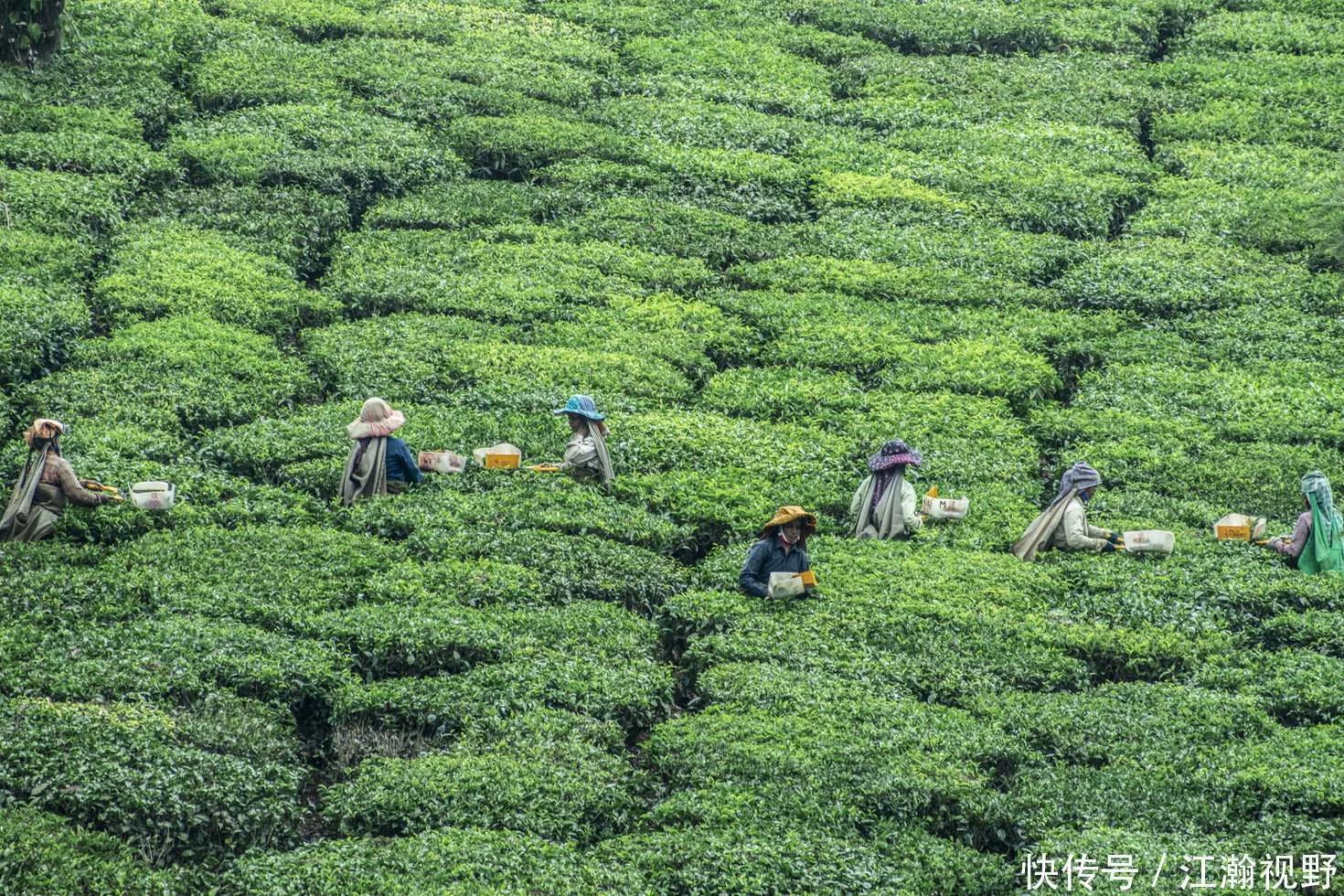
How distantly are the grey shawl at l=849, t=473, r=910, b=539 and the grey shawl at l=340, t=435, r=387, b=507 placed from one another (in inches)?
206

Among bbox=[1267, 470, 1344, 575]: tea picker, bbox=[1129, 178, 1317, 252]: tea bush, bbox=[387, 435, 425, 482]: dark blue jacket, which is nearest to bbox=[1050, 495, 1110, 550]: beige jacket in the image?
bbox=[1267, 470, 1344, 575]: tea picker

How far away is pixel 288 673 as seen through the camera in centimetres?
1750

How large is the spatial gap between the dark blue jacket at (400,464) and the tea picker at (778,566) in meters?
4.30

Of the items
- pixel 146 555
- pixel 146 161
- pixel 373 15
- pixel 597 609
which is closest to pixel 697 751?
pixel 597 609

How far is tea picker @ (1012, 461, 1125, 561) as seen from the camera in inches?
811

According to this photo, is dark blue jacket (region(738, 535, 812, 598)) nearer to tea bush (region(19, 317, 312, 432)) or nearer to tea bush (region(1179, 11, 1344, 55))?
tea bush (region(19, 317, 312, 432))

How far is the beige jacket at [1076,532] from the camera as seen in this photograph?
20.6 meters

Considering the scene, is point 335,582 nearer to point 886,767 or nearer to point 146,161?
point 886,767

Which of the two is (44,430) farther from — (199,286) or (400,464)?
(199,286)

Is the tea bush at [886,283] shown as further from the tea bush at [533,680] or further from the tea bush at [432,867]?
the tea bush at [432,867]

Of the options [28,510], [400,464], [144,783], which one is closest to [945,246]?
[400,464]

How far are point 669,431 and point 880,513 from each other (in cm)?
391

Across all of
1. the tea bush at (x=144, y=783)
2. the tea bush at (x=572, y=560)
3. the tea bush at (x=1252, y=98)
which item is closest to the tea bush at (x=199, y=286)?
the tea bush at (x=572, y=560)

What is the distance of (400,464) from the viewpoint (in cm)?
2152
